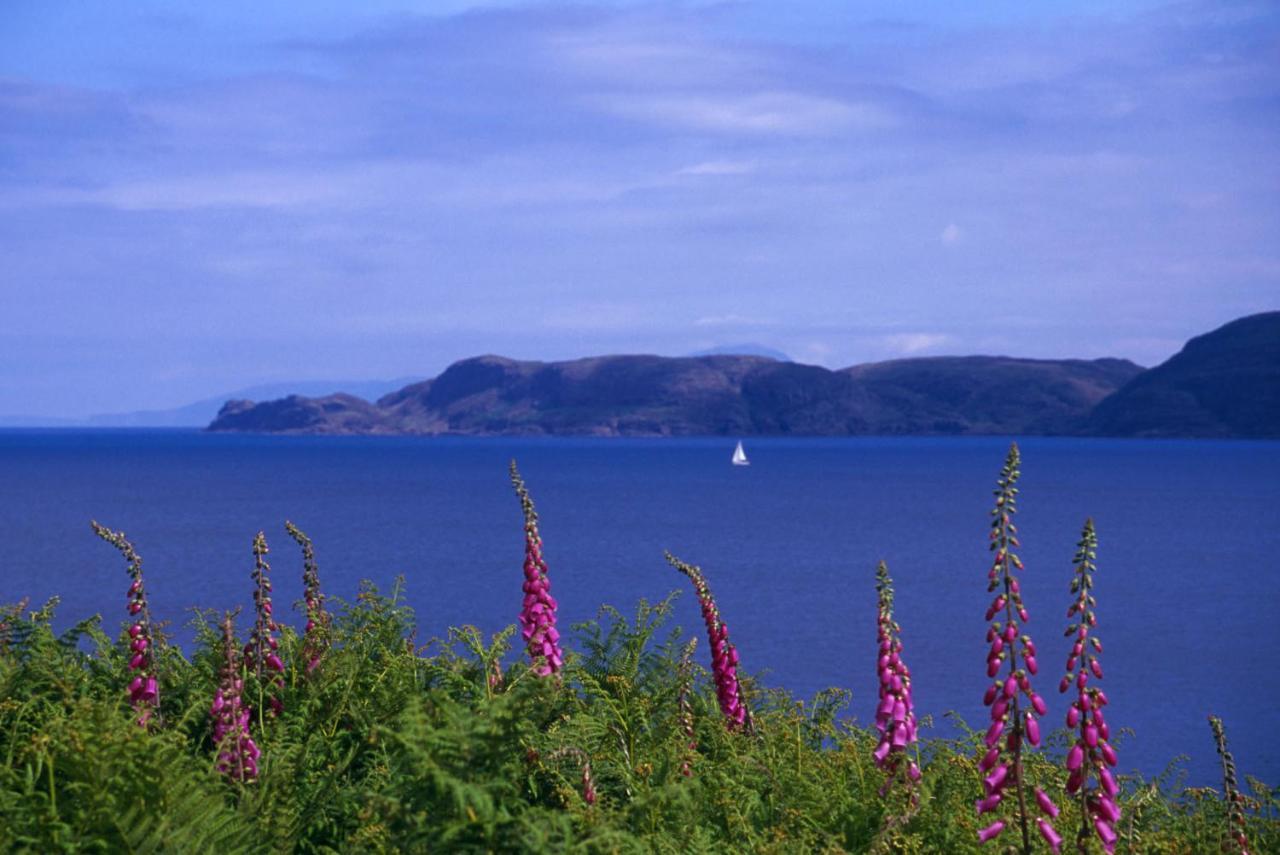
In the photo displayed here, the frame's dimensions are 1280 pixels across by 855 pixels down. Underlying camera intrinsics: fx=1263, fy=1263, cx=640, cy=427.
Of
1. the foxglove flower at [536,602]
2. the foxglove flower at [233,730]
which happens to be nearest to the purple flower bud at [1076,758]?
the foxglove flower at [536,602]

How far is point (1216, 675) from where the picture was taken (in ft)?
157

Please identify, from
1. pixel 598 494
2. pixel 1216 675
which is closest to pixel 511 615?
pixel 1216 675

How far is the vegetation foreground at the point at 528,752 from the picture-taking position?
13.5 feet

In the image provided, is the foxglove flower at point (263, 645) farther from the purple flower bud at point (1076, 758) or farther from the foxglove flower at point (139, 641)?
the purple flower bud at point (1076, 758)

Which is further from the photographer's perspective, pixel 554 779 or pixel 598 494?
pixel 598 494

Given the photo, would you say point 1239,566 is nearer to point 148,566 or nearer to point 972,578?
point 972,578

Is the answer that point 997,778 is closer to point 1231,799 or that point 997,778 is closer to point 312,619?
point 1231,799

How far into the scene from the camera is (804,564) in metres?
81.4

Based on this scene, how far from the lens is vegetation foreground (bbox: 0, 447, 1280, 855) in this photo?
4.12 m

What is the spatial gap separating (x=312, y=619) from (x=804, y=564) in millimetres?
75366

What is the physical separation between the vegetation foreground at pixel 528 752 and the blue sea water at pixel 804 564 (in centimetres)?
2014

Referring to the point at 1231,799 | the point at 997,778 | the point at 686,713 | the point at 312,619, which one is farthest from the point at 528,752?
the point at 312,619

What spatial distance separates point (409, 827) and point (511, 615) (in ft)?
166

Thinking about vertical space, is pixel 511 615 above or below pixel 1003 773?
below
